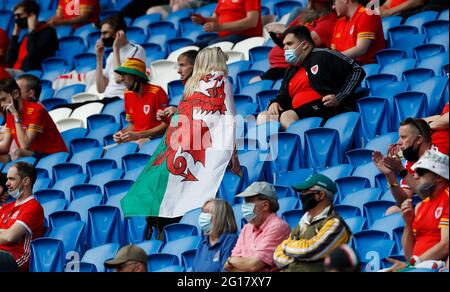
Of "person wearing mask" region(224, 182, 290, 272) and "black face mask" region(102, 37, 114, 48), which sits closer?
"person wearing mask" region(224, 182, 290, 272)

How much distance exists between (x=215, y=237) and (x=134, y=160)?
2.41 meters

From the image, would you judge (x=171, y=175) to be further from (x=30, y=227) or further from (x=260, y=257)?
(x=260, y=257)

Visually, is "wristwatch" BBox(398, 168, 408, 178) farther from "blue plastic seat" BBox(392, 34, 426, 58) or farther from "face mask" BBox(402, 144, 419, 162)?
"blue plastic seat" BBox(392, 34, 426, 58)

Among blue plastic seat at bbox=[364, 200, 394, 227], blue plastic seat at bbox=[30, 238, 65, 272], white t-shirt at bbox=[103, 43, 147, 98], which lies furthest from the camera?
white t-shirt at bbox=[103, 43, 147, 98]

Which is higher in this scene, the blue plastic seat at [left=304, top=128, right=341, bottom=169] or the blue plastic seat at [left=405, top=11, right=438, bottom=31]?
the blue plastic seat at [left=405, top=11, right=438, bottom=31]

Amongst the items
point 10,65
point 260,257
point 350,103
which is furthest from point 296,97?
point 10,65

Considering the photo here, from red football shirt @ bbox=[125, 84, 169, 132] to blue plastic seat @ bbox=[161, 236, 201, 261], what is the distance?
200cm

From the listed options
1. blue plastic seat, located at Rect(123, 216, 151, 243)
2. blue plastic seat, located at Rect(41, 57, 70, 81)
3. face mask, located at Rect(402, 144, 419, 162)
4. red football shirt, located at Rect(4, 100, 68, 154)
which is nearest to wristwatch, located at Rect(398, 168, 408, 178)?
face mask, located at Rect(402, 144, 419, 162)

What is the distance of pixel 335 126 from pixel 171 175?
3.85 ft

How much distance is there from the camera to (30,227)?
31.0 ft

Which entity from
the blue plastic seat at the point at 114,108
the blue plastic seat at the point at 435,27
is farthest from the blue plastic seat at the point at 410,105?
the blue plastic seat at the point at 114,108

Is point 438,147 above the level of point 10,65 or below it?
above

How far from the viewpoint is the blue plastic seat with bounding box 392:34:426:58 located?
10602 millimetres

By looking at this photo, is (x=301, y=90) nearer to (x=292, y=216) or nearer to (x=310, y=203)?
(x=292, y=216)
